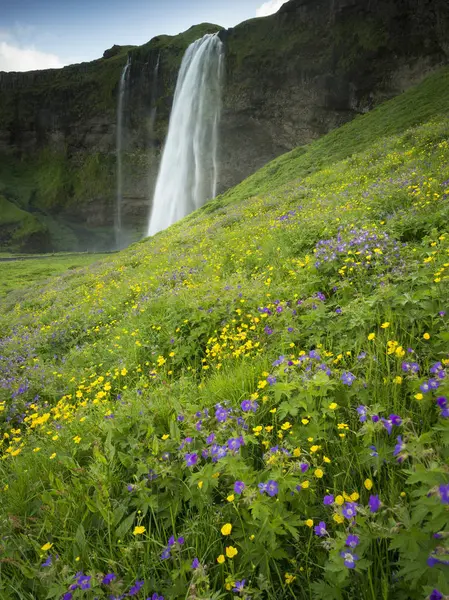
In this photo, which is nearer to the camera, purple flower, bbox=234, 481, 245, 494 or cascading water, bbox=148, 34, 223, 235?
purple flower, bbox=234, 481, 245, 494

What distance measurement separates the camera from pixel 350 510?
4.96 ft

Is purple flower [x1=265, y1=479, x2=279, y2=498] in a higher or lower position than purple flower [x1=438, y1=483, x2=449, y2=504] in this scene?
lower

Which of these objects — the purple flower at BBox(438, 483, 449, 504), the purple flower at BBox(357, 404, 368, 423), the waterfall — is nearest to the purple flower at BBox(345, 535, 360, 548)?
the purple flower at BBox(438, 483, 449, 504)

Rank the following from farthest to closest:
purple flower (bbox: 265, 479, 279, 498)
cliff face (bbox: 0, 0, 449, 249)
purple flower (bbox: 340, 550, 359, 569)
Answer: cliff face (bbox: 0, 0, 449, 249)
purple flower (bbox: 265, 479, 279, 498)
purple flower (bbox: 340, 550, 359, 569)

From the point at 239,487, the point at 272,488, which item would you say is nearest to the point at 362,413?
the point at 272,488

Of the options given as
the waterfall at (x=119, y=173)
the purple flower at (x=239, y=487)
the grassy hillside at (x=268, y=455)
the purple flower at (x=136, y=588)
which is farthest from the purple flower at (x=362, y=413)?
Result: the waterfall at (x=119, y=173)

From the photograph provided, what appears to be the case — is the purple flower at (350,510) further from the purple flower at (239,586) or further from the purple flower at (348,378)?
the purple flower at (348,378)

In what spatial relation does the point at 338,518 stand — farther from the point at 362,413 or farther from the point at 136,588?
the point at 136,588

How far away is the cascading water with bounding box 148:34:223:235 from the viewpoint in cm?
4853

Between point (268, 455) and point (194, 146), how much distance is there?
52.6m

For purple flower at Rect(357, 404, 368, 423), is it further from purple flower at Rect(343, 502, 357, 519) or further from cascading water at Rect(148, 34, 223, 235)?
cascading water at Rect(148, 34, 223, 235)

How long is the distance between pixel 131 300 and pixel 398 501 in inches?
274

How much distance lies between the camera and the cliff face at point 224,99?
36.5m

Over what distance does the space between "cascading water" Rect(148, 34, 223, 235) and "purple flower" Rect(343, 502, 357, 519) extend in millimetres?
48555
